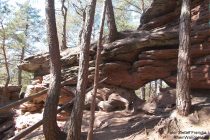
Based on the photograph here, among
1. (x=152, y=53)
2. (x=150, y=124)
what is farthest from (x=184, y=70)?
(x=152, y=53)

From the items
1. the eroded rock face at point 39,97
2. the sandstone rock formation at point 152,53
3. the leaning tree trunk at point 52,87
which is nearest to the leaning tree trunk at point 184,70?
the sandstone rock formation at point 152,53

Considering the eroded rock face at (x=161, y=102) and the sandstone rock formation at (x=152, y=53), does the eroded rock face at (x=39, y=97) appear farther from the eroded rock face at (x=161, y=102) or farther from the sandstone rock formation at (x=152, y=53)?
the eroded rock face at (x=161, y=102)

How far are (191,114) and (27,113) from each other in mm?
9779

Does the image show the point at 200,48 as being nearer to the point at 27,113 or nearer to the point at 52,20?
the point at 52,20

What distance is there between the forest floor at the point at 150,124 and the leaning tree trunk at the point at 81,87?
1.49 meters

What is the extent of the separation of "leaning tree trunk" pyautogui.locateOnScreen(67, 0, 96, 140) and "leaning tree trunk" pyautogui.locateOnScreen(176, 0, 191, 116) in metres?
3.16

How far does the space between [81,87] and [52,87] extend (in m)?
1.14

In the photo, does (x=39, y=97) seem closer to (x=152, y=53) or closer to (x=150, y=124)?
(x=152, y=53)

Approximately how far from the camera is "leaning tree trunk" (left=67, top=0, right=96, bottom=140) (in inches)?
376

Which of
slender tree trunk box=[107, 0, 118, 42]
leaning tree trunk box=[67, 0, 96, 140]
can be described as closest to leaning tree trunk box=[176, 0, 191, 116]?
leaning tree trunk box=[67, 0, 96, 140]

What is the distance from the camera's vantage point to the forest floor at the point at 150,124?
864 cm

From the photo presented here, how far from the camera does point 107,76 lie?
45.7 ft

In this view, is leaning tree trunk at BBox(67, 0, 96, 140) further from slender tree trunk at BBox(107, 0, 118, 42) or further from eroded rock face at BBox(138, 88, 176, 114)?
eroded rock face at BBox(138, 88, 176, 114)

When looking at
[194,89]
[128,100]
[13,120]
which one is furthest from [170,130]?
[13,120]
